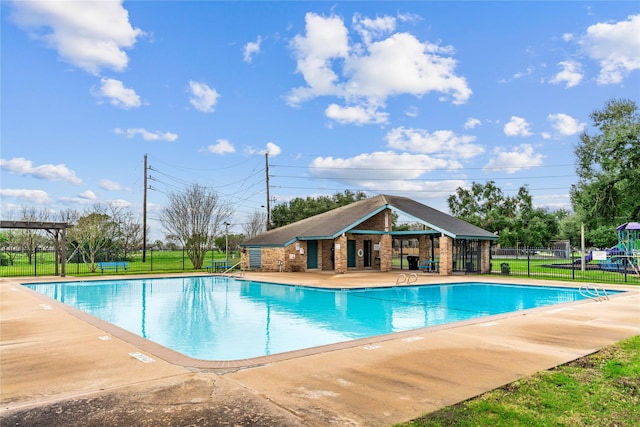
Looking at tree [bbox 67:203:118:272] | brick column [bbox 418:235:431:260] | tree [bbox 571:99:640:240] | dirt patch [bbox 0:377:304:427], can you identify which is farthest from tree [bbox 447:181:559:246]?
dirt patch [bbox 0:377:304:427]

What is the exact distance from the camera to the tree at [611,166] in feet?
103

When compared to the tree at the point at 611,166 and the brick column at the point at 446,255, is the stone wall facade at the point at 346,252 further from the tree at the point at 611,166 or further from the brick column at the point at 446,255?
the tree at the point at 611,166

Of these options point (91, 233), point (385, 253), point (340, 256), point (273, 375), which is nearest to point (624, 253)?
point (385, 253)

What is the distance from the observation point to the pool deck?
4.19m

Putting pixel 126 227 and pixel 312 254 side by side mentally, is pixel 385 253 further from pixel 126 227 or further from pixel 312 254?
pixel 126 227

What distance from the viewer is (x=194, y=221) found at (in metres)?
31.1

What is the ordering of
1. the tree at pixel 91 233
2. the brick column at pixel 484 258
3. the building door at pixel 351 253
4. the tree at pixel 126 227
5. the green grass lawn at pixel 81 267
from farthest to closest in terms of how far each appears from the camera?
the tree at pixel 126 227, the building door at pixel 351 253, the tree at pixel 91 233, the green grass lawn at pixel 81 267, the brick column at pixel 484 258

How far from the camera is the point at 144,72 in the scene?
752 inches

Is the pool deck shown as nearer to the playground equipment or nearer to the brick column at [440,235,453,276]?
the brick column at [440,235,453,276]

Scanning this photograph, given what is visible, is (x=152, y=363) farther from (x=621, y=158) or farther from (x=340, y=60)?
(x=621, y=158)

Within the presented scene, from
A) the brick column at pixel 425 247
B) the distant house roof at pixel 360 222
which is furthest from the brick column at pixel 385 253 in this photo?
the brick column at pixel 425 247

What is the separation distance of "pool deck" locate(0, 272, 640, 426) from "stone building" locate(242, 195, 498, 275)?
15.8 meters

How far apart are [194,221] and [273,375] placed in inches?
1063

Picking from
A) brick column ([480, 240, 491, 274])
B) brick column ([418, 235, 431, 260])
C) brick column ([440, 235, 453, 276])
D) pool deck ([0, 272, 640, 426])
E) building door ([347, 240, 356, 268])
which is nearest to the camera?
pool deck ([0, 272, 640, 426])
